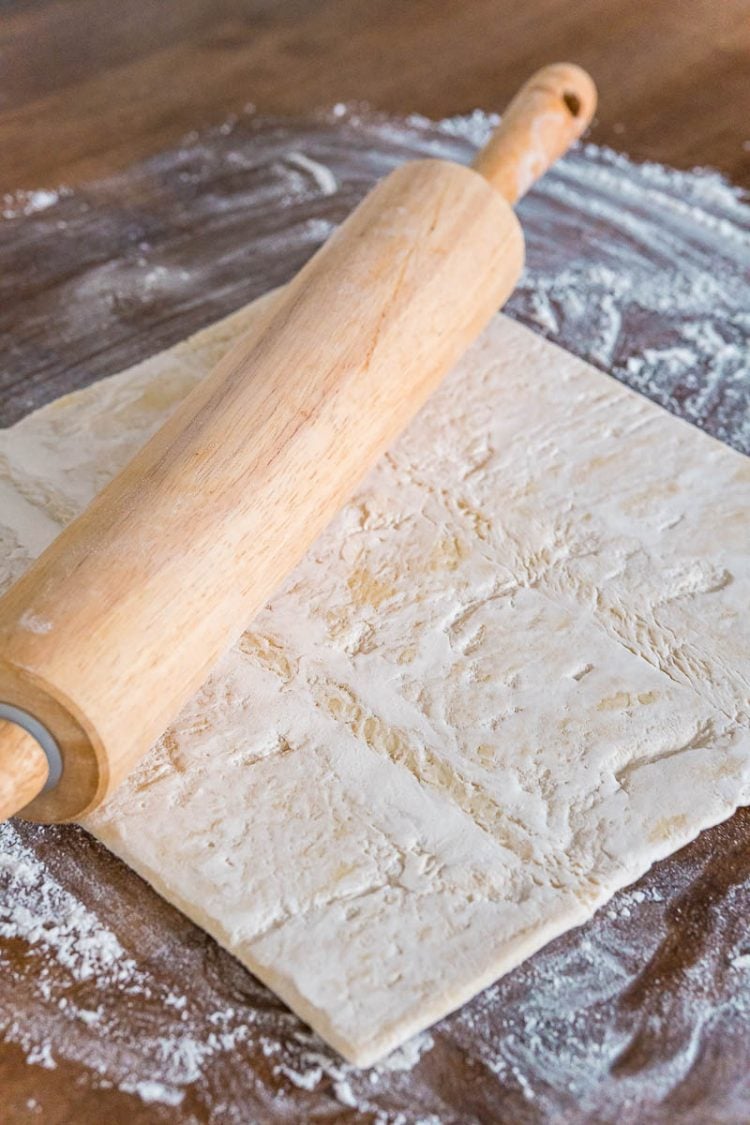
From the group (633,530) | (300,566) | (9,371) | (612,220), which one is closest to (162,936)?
(300,566)

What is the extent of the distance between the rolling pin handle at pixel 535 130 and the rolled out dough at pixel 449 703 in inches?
13.1

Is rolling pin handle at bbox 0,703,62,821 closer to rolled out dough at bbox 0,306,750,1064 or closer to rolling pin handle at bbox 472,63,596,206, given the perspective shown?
rolled out dough at bbox 0,306,750,1064

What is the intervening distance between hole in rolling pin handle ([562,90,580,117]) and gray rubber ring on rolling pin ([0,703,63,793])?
1286 mm

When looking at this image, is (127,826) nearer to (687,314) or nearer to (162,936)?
(162,936)

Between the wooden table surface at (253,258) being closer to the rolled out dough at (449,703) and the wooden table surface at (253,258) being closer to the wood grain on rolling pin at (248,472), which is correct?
the rolled out dough at (449,703)

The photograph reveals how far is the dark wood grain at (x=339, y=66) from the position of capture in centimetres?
234

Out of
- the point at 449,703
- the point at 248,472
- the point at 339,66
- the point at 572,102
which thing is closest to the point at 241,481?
the point at 248,472

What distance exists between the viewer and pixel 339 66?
255 centimetres

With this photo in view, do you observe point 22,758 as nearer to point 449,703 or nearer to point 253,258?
point 449,703

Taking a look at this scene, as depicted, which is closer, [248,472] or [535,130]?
[248,472]

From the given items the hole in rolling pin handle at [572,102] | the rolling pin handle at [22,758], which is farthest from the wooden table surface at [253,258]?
the hole in rolling pin handle at [572,102]

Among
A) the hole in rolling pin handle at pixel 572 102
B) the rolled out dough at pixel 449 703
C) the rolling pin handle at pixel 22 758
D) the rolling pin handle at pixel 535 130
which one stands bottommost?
the rolling pin handle at pixel 22 758

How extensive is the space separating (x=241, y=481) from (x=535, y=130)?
852 mm

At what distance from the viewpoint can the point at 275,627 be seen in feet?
4.64
